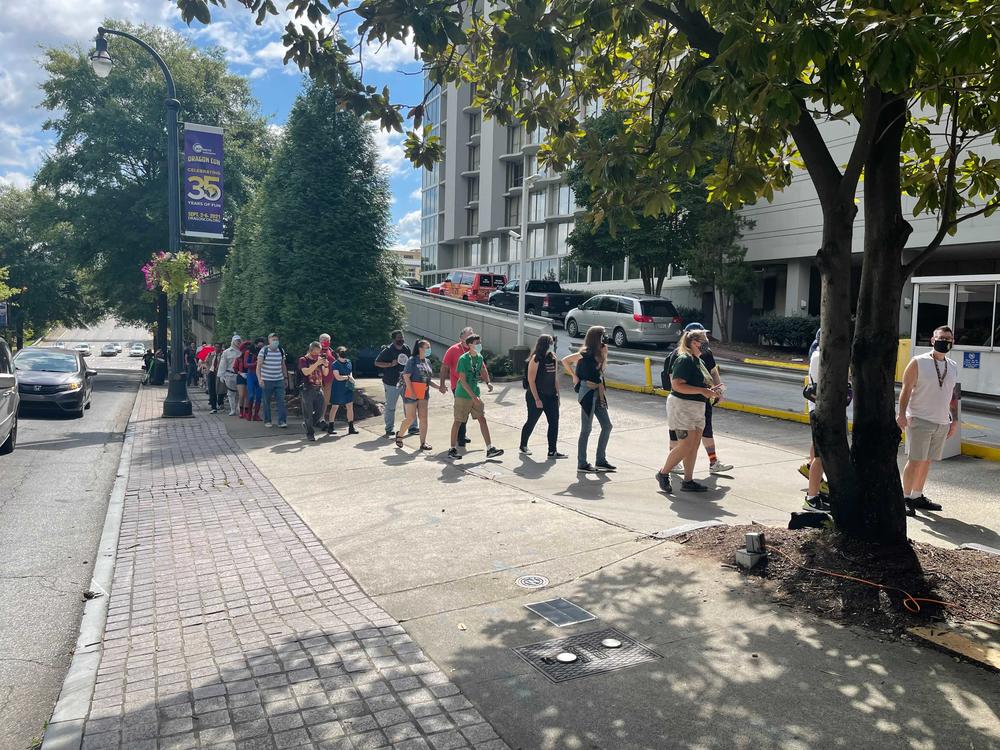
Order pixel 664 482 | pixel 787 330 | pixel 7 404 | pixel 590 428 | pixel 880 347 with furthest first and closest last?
pixel 787 330 → pixel 7 404 → pixel 590 428 → pixel 664 482 → pixel 880 347

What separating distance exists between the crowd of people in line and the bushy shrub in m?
17.6

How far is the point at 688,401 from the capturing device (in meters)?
7.97

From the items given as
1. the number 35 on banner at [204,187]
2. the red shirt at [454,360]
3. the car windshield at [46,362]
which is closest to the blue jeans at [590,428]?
the red shirt at [454,360]

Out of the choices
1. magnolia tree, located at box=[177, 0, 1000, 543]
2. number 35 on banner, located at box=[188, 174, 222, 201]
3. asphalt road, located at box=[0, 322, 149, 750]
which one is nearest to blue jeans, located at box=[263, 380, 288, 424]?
asphalt road, located at box=[0, 322, 149, 750]

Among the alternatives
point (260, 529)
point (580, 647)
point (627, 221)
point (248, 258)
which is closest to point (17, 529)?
point (260, 529)

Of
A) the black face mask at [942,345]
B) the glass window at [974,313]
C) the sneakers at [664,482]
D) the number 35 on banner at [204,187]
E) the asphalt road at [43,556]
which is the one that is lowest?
the asphalt road at [43,556]

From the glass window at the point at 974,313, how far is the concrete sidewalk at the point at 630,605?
891cm

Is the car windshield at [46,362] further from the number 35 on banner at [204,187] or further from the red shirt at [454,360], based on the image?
the red shirt at [454,360]

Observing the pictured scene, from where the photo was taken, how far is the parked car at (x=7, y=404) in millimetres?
10344

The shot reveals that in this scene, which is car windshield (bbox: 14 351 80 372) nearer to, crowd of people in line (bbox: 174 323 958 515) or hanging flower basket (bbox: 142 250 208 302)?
hanging flower basket (bbox: 142 250 208 302)

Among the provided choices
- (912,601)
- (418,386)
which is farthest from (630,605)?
(418,386)

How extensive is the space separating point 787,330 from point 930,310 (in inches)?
388

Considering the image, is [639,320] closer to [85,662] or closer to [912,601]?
[912,601]

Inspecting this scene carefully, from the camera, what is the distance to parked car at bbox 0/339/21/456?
33.9 ft
